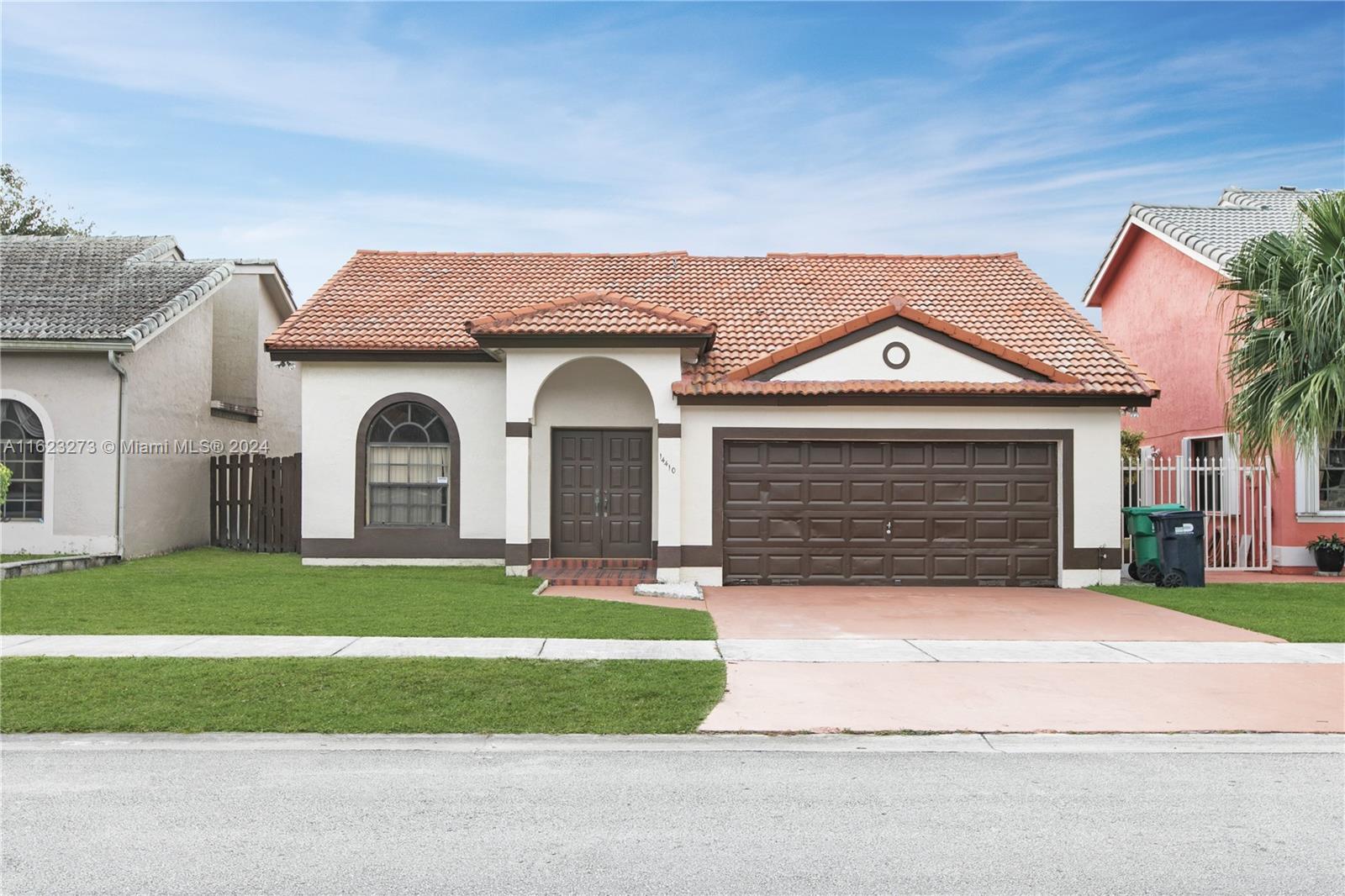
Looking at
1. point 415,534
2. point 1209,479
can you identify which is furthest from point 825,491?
point 1209,479

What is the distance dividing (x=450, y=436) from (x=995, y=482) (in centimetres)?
904

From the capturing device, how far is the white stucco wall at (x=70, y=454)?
1702cm

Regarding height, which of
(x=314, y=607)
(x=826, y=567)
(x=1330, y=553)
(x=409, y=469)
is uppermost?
(x=409, y=469)

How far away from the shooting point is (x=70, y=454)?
17047 mm

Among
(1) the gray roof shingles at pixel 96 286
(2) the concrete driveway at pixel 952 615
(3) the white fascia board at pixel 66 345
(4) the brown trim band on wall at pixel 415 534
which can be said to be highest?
(1) the gray roof shingles at pixel 96 286

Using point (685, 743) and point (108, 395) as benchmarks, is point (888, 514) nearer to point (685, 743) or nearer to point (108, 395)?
point (685, 743)

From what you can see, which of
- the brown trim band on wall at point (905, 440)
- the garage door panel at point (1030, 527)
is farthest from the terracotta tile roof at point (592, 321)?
the garage door panel at point (1030, 527)

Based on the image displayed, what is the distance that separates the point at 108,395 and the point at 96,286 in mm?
3102

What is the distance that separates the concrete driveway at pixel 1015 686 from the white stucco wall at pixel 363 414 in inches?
246

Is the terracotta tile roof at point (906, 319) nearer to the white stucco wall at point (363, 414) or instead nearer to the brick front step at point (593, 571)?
the brick front step at point (593, 571)

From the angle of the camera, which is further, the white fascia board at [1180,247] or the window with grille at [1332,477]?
the white fascia board at [1180,247]

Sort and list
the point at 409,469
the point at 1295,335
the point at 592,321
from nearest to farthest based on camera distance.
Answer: the point at 1295,335, the point at 592,321, the point at 409,469

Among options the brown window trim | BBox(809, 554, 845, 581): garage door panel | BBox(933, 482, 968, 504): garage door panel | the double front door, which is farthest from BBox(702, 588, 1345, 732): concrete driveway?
the brown window trim

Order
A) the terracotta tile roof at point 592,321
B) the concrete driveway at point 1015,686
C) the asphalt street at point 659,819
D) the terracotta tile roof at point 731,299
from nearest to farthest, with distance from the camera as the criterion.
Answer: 1. the asphalt street at point 659,819
2. the concrete driveway at point 1015,686
3. the terracotta tile roof at point 592,321
4. the terracotta tile roof at point 731,299
